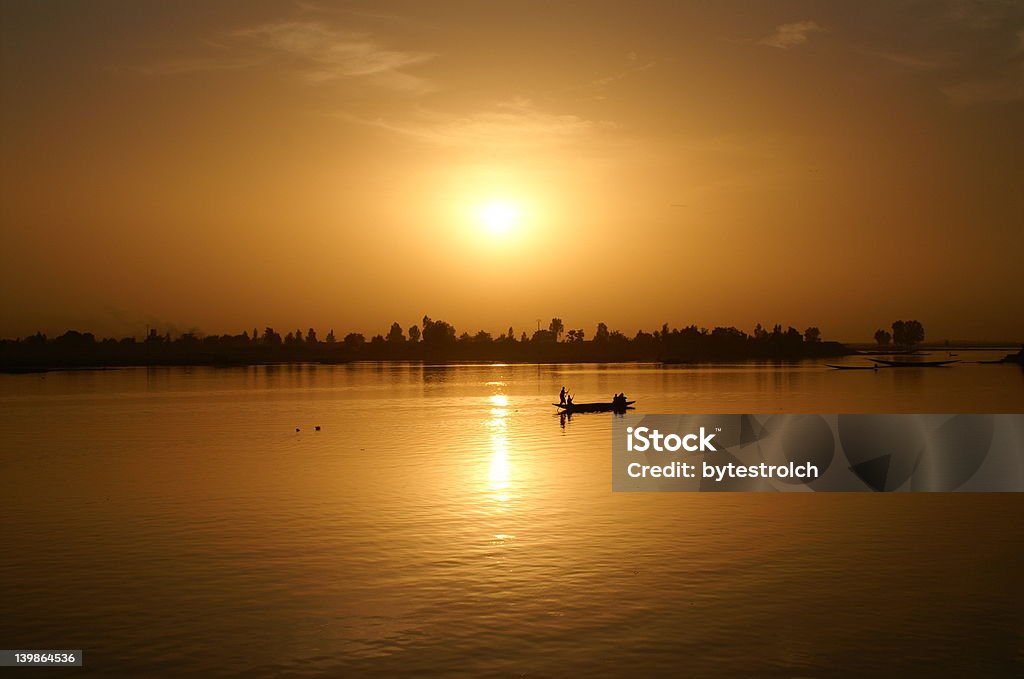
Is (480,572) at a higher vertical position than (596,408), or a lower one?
lower

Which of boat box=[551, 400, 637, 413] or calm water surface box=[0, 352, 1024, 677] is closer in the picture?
calm water surface box=[0, 352, 1024, 677]

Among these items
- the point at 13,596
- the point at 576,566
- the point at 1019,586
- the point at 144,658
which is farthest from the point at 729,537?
the point at 13,596

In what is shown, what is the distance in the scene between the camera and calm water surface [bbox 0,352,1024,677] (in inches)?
715

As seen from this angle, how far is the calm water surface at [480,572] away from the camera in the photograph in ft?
59.6

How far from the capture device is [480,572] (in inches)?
968

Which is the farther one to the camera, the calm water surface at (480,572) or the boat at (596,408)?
the boat at (596,408)

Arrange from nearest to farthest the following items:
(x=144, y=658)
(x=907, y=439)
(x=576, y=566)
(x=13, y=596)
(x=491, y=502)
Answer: (x=144, y=658), (x=13, y=596), (x=576, y=566), (x=491, y=502), (x=907, y=439)

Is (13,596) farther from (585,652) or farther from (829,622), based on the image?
(829,622)

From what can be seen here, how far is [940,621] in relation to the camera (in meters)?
20.0

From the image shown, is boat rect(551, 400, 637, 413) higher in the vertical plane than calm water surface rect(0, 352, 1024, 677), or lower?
higher

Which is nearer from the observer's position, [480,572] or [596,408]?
[480,572]

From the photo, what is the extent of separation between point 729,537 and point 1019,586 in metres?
8.68

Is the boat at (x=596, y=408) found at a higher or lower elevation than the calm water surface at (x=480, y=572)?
higher

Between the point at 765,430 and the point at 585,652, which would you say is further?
the point at 765,430
